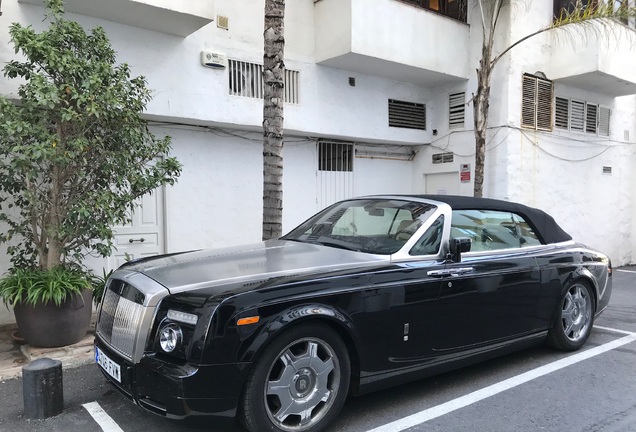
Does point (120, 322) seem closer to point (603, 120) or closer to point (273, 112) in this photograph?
point (273, 112)

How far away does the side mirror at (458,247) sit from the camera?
12.5 ft

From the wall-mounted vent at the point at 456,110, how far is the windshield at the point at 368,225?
6.20 meters

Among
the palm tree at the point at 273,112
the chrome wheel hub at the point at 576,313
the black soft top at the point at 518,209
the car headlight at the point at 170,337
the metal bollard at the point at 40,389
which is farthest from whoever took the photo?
the palm tree at the point at 273,112

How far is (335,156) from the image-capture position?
9422 millimetres

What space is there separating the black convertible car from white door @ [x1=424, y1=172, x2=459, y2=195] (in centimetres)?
546

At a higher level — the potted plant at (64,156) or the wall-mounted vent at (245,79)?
the wall-mounted vent at (245,79)

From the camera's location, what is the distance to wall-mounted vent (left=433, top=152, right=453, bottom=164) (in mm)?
10211

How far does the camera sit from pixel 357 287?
3312mm

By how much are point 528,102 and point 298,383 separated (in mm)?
8822

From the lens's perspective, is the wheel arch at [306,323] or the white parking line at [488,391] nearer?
the wheel arch at [306,323]

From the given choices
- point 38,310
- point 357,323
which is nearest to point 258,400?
Answer: point 357,323

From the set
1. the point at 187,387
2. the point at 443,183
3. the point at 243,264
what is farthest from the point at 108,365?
the point at 443,183

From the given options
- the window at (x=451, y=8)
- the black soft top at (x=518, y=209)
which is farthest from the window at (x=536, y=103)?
the black soft top at (x=518, y=209)

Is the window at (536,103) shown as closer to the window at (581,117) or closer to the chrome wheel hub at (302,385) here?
the window at (581,117)
